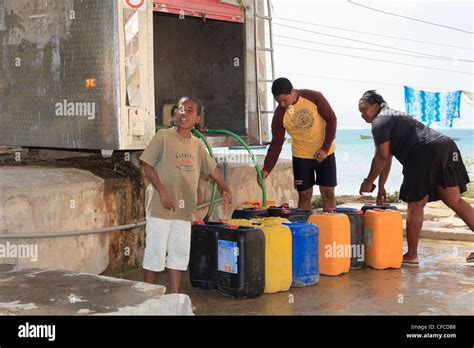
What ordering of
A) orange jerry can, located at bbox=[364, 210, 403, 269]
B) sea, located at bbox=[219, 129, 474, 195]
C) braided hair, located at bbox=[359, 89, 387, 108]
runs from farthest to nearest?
sea, located at bbox=[219, 129, 474, 195]
braided hair, located at bbox=[359, 89, 387, 108]
orange jerry can, located at bbox=[364, 210, 403, 269]

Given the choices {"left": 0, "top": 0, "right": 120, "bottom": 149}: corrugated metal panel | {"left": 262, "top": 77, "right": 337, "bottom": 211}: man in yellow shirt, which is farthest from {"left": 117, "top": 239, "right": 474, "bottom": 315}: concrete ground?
{"left": 0, "top": 0, "right": 120, "bottom": 149}: corrugated metal panel

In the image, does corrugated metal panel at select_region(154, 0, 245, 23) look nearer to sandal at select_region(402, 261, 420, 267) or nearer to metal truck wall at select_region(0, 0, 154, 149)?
metal truck wall at select_region(0, 0, 154, 149)

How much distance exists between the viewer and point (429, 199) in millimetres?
7273

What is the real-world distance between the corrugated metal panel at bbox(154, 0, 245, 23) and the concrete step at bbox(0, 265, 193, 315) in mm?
3683

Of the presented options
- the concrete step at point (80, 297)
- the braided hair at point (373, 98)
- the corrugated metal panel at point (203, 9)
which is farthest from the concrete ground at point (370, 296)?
the corrugated metal panel at point (203, 9)

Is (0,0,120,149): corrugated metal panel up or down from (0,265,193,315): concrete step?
up

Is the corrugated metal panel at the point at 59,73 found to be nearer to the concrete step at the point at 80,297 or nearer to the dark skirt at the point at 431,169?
the concrete step at the point at 80,297

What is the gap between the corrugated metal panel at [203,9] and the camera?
7.70 metres

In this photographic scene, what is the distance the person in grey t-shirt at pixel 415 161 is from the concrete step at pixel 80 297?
314cm

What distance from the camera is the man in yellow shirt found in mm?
7566

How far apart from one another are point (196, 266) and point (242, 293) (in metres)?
0.60

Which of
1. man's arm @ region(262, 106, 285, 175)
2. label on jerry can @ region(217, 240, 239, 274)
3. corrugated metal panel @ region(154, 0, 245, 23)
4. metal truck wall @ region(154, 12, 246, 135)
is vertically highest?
corrugated metal panel @ region(154, 0, 245, 23)

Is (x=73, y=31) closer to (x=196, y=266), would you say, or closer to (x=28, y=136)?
(x=28, y=136)

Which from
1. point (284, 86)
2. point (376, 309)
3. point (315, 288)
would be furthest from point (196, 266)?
point (284, 86)
